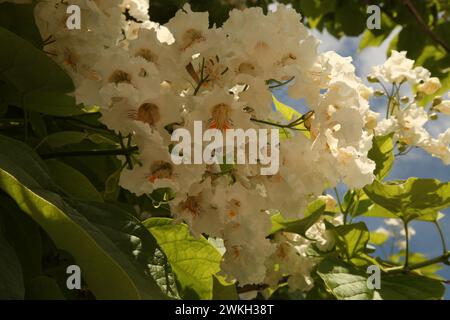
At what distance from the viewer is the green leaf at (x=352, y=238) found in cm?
123

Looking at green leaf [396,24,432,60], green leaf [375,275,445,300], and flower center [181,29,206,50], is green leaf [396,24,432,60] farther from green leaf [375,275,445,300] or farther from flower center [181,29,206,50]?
flower center [181,29,206,50]

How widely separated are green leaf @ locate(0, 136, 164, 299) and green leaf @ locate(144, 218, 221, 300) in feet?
0.74

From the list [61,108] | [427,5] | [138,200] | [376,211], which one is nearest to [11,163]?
[61,108]

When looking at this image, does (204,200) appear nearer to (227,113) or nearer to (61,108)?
(227,113)

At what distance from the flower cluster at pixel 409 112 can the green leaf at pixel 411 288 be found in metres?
0.31

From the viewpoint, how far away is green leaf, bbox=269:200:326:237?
122cm

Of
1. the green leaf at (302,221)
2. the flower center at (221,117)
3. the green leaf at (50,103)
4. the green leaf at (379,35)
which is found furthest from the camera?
the green leaf at (379,35)

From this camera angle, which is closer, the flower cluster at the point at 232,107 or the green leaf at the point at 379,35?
the flower cluster at the point at 232,107

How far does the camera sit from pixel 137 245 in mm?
660

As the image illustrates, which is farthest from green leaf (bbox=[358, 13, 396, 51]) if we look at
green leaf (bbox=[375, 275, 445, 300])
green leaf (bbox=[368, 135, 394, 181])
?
green leaf (bbox=[375, 275, 445, 300])

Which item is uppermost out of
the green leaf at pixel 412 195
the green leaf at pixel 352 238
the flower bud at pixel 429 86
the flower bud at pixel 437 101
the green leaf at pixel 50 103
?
the flower bud at pixel 429 86

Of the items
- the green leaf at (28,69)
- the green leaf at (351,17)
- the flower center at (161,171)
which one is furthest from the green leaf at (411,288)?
the green leaf at (351,17)

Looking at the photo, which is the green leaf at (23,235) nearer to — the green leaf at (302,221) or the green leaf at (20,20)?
the green leaf at (20,20)

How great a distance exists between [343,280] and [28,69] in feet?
2.09
